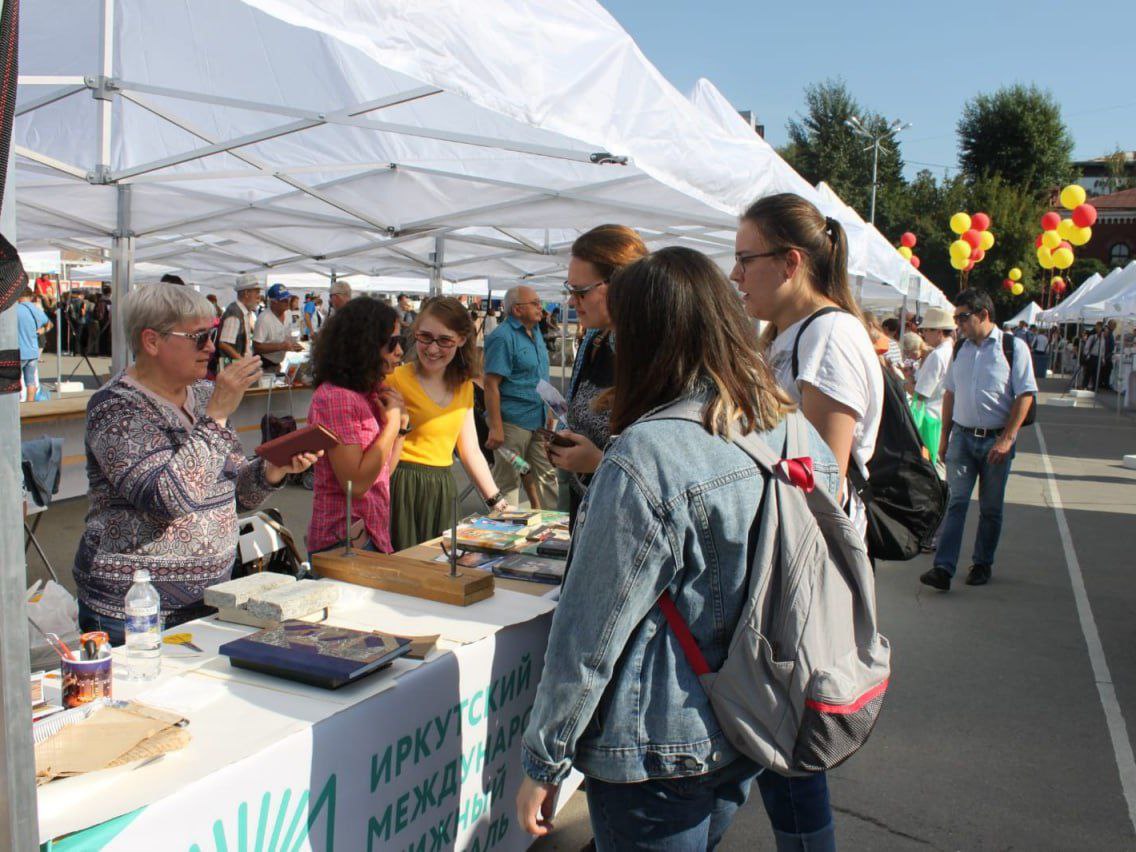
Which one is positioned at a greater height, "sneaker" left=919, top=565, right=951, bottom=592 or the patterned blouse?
the patterned blouse

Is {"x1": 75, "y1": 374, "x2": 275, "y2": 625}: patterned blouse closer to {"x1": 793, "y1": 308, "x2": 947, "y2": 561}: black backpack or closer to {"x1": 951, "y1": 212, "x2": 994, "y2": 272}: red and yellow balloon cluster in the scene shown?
{"x1": 793, "y1": 308, "x2": 947, "y2": 561}: black backpack

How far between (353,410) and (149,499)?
0.92m

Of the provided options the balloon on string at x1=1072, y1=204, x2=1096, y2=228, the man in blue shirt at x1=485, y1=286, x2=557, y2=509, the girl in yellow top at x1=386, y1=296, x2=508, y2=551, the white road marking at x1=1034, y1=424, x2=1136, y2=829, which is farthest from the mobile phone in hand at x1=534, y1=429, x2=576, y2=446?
the balloon on string at x1=1072, y1=204, x2=1096, y2=228

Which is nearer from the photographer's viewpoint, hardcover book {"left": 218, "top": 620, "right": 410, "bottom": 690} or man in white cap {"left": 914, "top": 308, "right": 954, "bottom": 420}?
hardcover book {"left": 218, "top": 620, "right": 410, "bottom": 690}

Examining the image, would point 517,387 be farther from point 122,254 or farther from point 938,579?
point 938,579

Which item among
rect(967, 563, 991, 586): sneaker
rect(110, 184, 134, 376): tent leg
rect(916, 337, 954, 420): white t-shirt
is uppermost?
rect(110, 184, 134, 376): tent leg

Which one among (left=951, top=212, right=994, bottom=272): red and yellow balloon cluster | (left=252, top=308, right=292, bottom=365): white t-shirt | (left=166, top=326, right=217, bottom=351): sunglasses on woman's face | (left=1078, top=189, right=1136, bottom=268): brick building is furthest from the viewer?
(left=1078, top=189, right=1136, bottom=268): brick building

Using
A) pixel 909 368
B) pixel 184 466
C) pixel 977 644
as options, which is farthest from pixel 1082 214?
pixel 184 466

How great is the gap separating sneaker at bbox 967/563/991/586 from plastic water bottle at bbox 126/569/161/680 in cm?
561

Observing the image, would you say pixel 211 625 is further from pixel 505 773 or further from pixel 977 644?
pixel 977 644

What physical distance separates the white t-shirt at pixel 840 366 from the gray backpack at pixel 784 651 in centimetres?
79

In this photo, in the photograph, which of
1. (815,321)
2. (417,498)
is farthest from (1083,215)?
(815,321)

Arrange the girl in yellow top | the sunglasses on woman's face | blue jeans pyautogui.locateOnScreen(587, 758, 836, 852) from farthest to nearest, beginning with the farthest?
the girl in yellow top, the sunglasses on woman's face, blue jeans pyautogui.locateOnScreen(587, 758, 836, 852)

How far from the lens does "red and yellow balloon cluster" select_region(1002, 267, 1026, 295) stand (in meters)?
40.2
